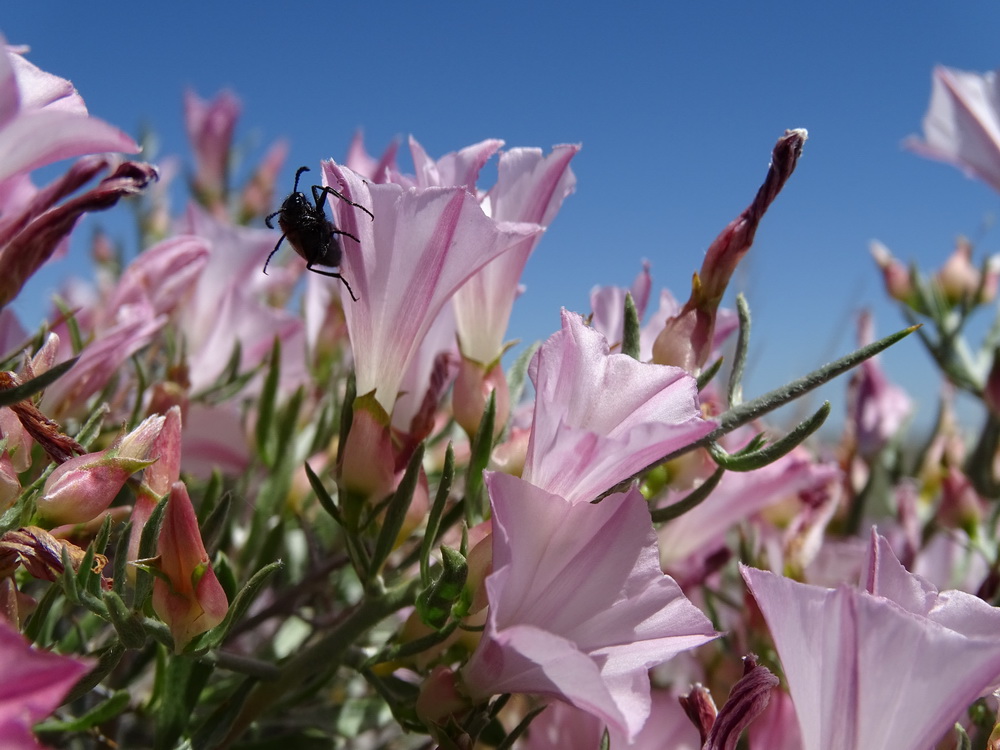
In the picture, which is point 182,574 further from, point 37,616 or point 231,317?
point 231,317

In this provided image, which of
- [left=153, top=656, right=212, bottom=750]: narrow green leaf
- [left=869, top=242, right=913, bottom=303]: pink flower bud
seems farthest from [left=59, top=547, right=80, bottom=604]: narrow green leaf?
[left=869, top=242, right=913, bottom=303]: pink flower bud

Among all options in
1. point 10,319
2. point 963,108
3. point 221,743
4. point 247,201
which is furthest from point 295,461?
point 247,201

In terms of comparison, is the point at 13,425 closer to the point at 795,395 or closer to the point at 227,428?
the point at 227,428

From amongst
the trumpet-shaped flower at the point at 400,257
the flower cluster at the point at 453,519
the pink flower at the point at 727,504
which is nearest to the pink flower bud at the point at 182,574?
the flower cluster at the point at 453,519

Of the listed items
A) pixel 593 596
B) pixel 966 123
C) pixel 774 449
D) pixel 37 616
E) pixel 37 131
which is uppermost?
pixel 966 123

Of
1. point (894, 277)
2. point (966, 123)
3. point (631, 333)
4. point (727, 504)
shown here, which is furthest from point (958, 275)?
point (631, 333)
